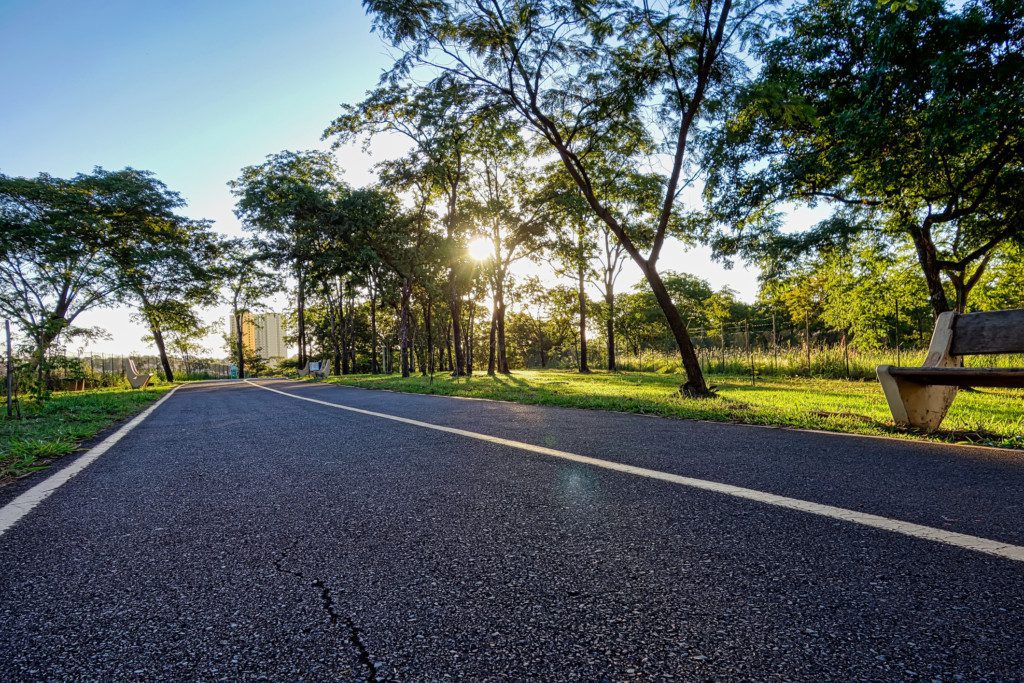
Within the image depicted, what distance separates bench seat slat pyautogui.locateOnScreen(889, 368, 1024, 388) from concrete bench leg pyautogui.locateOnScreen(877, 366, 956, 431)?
0.16 m

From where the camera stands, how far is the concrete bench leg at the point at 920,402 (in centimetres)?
524

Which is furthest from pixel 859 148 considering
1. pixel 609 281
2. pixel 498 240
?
pixel 609 281

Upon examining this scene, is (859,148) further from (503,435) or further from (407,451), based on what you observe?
(407,451)

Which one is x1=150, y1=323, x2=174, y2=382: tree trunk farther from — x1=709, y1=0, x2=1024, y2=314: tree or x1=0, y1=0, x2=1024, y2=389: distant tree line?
x1=709, y1=0, x2=1024, y2=314: tree

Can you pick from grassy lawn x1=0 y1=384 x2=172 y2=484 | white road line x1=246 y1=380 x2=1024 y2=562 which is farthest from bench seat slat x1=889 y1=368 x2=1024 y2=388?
grassy lawn x1=0 y1=384 x2=172 y2=484

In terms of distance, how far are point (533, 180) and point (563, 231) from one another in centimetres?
363

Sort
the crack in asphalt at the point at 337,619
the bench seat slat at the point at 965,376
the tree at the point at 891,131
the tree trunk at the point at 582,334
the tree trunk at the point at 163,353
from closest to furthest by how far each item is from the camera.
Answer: the crack in asphalt at the point at 337,619 → the bench seat slat at the point at 965,376 → the tree at the point at 891,131 → the tree trunk at the point at 582,334 → the tree trunk at the point at 163,353

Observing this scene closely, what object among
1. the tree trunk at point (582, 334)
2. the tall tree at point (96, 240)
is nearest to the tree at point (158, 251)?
the tall tree at point (96, 240)

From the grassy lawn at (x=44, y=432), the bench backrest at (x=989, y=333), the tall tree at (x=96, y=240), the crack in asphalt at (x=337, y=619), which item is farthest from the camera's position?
the tall tree at (x=96, y=240)

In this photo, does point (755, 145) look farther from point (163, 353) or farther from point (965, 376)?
point (163, 353)

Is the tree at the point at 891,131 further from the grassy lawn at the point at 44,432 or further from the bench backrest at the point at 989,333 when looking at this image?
the grassy lawn at the point at 44,432

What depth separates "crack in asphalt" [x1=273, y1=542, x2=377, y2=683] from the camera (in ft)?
4.47

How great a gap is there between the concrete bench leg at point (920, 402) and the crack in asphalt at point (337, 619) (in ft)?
18.4

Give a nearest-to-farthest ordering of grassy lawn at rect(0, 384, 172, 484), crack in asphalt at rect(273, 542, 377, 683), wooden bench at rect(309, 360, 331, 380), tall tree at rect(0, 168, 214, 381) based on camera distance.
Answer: crack in asphalt at rect(273, 542, 377, 683) < grassy lawn at rect(0, 384, 172, 484) < tall tree at rect(0, 168, 214, 381) < wooden bench at rect(309, 360, 331, 380)
